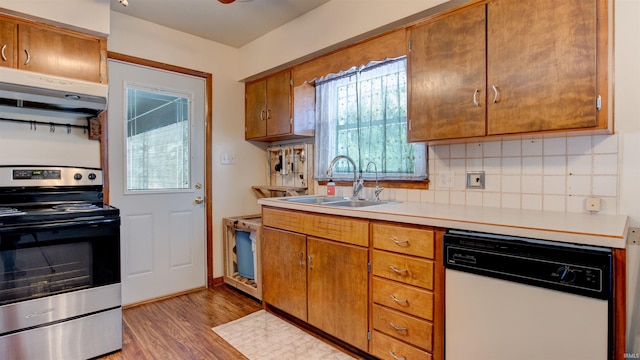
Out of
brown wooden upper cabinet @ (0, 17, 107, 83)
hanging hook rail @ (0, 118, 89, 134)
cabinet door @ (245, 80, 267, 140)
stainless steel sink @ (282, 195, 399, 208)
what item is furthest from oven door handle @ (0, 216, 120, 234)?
cabinet door @ (245, 80, 267, 140)

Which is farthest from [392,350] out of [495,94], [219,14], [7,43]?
[7,43]

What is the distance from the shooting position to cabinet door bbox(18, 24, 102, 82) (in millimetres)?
1987

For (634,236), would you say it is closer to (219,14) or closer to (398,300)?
(398,300)

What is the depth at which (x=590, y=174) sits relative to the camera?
1.59 m

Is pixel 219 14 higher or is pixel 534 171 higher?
pixel 219 14

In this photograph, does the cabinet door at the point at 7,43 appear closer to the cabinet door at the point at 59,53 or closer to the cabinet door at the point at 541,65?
the cabinet door at the point at 59,53

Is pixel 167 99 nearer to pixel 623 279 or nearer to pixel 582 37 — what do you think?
pixel 582 37

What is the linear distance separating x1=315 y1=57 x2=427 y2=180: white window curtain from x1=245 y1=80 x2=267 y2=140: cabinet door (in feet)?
1.95

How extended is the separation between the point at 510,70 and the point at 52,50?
2745 mm

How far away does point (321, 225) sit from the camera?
2.09 meters

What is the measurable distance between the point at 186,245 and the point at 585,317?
2973 mm

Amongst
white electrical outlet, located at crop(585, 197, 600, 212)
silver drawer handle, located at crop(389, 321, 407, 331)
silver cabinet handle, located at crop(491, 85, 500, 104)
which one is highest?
silver cabinet handle, located at crop(491, 85, 500, 104)

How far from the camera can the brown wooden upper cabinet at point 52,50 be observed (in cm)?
194

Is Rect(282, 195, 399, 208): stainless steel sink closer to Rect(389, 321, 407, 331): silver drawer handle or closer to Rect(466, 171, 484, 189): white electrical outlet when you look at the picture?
Rect(466, 171, 484, 189): white electrical outlet
